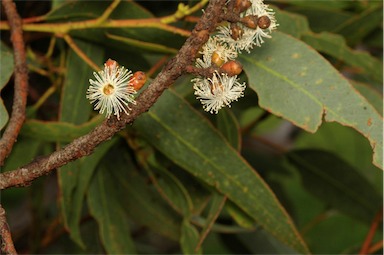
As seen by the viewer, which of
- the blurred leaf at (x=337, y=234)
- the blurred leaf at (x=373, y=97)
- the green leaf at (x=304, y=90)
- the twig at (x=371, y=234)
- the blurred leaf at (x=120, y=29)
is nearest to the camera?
the green leaf at (x=304, y=90)

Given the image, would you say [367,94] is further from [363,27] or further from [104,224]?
[104,224]

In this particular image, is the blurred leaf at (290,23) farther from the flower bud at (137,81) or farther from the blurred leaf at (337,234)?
the blurred leaf at (337,234)

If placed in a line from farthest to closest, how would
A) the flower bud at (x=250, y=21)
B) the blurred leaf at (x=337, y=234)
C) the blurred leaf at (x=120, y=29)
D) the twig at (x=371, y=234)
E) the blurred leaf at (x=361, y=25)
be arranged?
the blurred leaf at (x=337, y=234), the twig at (x=371, y=234), the blurred leaf at (x=361, y=25), the blurred leaf at (x=120, y=29), the flower bud at (x=250, y=21)

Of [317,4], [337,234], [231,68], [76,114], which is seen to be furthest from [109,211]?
[337,234]

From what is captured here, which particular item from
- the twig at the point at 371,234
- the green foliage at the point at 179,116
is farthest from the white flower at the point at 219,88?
the twig at the point at 371,234

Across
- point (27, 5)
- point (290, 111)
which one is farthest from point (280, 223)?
point (27, 5)

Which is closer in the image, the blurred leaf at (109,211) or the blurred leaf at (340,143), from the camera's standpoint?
the blurred leaf at (109,211)
